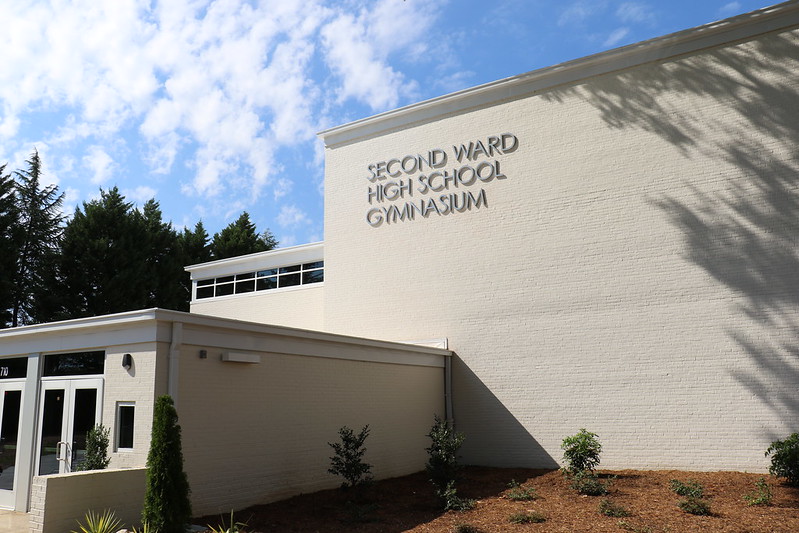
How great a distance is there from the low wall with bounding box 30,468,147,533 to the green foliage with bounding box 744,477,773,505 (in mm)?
9581

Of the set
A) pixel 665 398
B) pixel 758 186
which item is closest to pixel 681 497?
pixel 665 398

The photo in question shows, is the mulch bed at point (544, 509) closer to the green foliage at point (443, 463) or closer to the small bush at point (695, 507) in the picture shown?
the small bush at point (695, 507)

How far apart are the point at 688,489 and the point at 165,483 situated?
28.4 ft

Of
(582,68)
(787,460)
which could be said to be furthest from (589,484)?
(582,68)

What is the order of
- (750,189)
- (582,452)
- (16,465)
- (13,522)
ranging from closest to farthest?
1. (13,522)
2. (16,465)
3. (582,452)
4. (750,189)

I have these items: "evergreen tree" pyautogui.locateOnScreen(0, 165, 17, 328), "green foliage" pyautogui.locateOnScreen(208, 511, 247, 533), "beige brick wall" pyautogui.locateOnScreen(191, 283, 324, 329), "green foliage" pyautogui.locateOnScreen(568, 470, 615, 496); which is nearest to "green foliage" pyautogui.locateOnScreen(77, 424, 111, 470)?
"green foliage" pyautogui.locateOnScreen(208, 511, 247, 533)

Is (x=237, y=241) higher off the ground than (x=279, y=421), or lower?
higher

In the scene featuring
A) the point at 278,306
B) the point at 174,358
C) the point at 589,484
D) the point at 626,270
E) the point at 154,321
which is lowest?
the point at 589,484

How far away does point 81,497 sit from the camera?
9141mm

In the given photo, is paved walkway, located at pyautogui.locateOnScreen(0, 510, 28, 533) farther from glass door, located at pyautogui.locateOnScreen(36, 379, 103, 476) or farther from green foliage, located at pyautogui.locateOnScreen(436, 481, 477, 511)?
green foliage, located at pyautogui.locateOnScreen(436, 481, 477, 511)

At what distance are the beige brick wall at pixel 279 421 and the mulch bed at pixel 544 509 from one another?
1.47 feet

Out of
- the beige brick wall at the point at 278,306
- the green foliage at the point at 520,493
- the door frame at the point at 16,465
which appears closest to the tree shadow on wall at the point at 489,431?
the green foliage at the point at 520,493

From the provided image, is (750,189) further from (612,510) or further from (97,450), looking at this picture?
(97,450)

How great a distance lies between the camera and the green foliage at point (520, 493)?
12.2 metres
